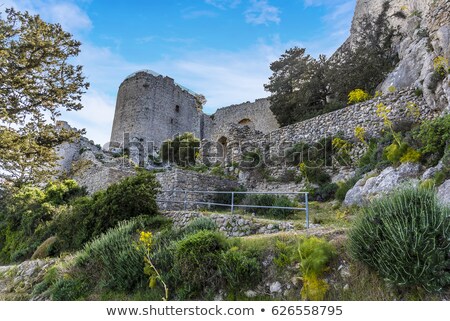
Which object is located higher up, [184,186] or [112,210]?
[184,186]

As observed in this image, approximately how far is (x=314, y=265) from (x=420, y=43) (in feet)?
47.2

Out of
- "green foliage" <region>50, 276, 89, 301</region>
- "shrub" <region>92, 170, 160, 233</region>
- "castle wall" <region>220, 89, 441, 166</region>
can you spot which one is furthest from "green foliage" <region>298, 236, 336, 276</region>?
"castle wall" <region>220, 89, 441, 166</region>

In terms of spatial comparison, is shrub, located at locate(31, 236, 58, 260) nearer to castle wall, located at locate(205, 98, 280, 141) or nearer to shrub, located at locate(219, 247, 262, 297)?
shrub, located at locate(219, 247, 262, 297)

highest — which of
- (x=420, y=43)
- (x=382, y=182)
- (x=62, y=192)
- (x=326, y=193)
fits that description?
(x=420, y=43)

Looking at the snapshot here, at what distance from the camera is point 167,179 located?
38.2 feet

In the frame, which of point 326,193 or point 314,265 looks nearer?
point 314,265

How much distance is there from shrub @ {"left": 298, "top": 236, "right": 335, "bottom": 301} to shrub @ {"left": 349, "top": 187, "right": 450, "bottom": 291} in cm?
39

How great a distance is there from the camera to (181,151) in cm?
2075

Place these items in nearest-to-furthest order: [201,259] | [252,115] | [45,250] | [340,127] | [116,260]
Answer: [201,259] → [116,260] → [45,250] → [340,127] → [252,115]

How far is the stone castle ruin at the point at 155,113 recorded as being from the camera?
89.8 ft

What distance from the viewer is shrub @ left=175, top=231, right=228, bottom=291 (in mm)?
5297

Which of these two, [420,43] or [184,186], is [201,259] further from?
[420,43]

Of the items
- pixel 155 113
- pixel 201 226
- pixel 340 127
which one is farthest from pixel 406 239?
pixel 155 113
